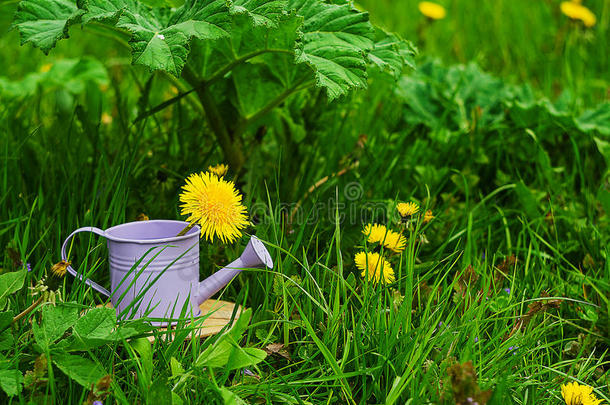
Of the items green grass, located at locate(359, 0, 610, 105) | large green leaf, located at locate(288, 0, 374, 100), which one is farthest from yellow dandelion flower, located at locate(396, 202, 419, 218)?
green grass, located at locate(359, 0, 610, 105)

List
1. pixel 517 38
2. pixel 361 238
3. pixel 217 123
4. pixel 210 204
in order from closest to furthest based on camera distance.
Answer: pixel 210 204 → pixel 361 238 → pixel 217 123 → pixel 517 38

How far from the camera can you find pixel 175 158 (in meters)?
2.32

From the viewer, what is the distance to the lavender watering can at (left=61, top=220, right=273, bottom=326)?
4.91ft

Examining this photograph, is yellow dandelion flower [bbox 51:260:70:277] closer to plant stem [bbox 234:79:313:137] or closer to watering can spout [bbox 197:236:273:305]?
watering can spout [bbox 197:236:273:305]

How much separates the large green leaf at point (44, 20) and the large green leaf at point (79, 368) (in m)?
0.79

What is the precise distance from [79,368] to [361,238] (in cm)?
89

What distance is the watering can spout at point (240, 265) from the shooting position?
157 centimetres

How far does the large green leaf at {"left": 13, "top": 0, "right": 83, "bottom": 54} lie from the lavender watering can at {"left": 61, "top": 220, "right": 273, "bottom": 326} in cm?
52

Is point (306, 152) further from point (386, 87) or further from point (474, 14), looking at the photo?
point (474, 14)

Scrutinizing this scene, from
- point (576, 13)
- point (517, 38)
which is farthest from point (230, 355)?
point (517, 38)

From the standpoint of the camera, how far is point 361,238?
189 cm

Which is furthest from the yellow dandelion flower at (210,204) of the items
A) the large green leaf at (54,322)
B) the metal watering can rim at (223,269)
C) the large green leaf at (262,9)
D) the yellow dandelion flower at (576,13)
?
the yellow dandelion flower at (576,13)

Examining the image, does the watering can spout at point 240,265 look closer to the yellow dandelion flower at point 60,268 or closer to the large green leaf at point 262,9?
the yellow dandelion flower at point 60,268

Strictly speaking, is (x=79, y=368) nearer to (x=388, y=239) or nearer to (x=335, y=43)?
(x=388, y=239)
